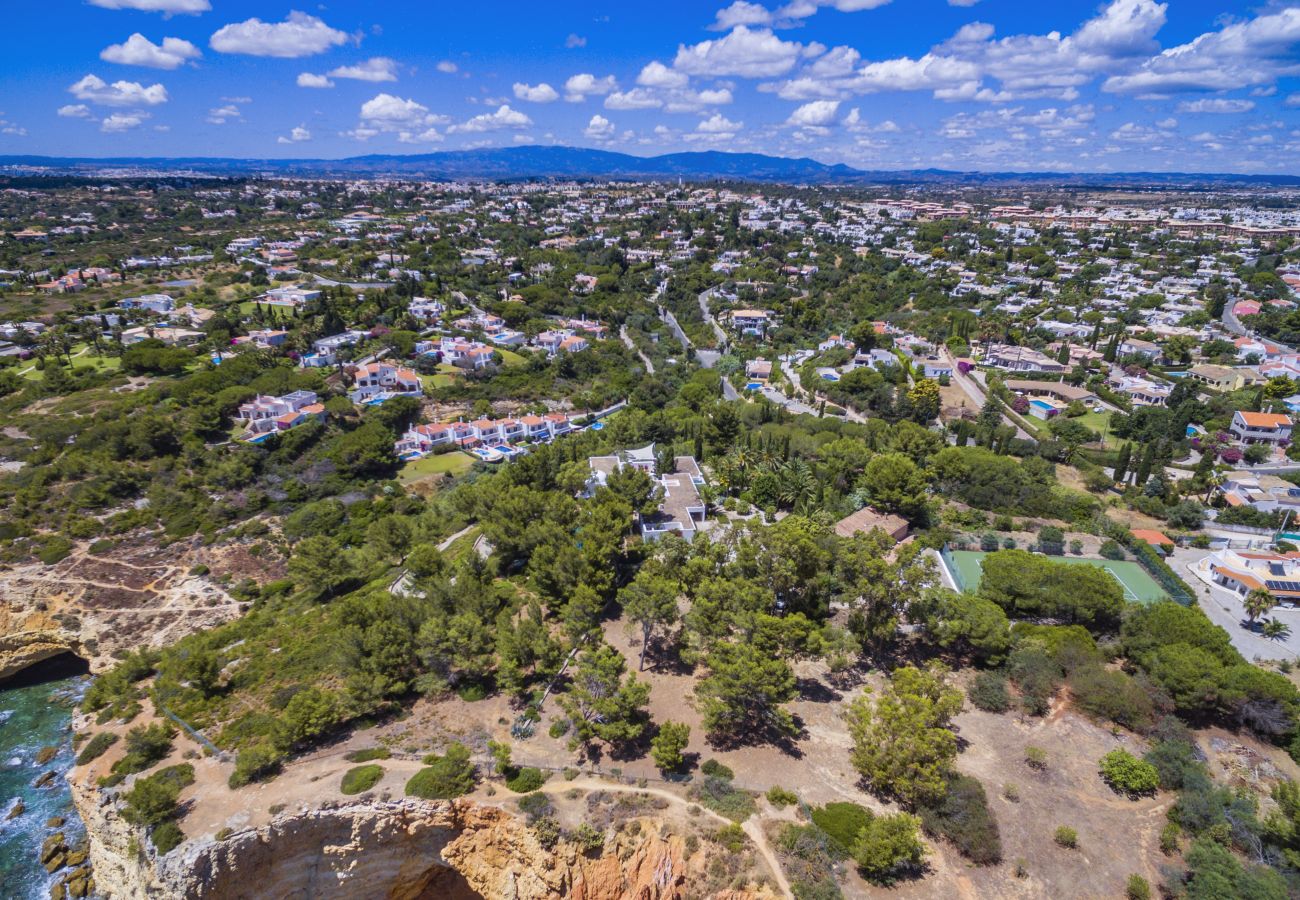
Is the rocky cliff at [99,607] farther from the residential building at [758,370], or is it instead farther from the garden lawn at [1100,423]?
the garden lawn at [1100,423]

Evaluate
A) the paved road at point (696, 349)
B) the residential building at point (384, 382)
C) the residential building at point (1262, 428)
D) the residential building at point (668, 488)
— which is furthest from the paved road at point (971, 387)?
the residential building at point (384, 382)

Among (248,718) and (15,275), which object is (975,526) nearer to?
(248,718)

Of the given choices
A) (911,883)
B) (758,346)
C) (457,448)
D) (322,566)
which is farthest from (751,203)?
(911,883)

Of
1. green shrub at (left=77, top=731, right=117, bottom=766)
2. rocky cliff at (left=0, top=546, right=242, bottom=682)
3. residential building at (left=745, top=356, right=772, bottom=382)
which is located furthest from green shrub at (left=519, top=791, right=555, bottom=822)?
residential building at (left=745, top=356, right=772, bottom=382)

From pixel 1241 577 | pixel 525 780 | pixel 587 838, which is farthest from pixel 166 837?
pixel 1241 577

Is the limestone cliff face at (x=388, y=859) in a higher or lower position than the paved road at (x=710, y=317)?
lower

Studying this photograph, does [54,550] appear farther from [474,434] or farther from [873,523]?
[873,523]
